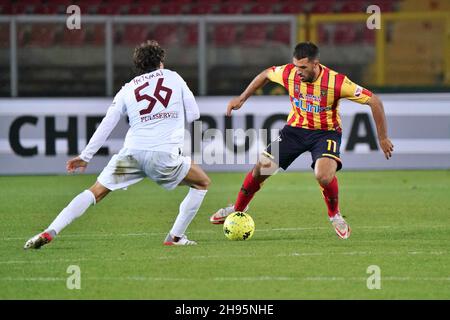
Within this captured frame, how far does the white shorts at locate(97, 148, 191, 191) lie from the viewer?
8812 millimetres

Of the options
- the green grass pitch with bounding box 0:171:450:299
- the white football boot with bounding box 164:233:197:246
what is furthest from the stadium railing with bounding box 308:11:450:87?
the white football boot with bounding box 164:233:197:246

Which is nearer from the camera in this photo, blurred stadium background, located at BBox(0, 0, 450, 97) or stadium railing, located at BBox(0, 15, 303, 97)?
stadium railing, located at BBox(0, 15, 303, 97)

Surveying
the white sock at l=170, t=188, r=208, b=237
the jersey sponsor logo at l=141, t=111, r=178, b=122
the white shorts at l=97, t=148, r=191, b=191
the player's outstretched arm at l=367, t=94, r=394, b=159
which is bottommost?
the white sock at l=170, t=188, r=208, b=237

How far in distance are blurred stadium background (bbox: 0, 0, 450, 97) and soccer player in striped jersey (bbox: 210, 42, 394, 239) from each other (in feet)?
21.6

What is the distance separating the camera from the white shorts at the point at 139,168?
8.81 metres

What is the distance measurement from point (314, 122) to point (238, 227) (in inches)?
51.7

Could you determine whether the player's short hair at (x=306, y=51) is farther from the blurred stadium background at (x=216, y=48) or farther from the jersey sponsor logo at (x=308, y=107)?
the blurred stadium background at (x=216, y=48)

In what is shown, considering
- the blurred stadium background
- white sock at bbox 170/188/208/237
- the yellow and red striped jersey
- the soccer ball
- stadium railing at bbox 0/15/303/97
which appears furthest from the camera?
the blurred stadium background

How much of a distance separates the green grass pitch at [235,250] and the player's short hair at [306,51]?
1633 mm

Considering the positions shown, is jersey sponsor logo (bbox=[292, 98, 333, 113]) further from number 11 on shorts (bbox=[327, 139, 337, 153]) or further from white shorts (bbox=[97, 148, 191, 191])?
white shorts (bbox=[97, 148, 191, 191])

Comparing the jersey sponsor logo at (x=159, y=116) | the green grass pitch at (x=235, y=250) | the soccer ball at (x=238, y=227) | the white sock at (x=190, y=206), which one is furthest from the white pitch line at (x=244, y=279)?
the soccer ball at (x=238, y=227)

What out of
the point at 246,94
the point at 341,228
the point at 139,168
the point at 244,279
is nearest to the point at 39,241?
the point at 139,168

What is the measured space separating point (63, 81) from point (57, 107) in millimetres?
1135

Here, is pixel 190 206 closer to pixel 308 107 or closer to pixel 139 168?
Answer: pixel 139 168
